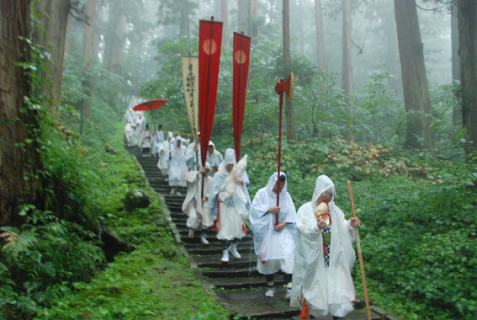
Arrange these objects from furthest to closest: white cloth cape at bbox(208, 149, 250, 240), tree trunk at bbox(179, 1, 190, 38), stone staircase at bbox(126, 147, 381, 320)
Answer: tree trunk at bbox(179, 1, 190, 38) < white cloth cape at bbox(208, 149, 250, 240) < stone staircase at bbox(126, 147, 381, 320)

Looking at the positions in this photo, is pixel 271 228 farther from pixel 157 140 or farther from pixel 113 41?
pixel 113 41

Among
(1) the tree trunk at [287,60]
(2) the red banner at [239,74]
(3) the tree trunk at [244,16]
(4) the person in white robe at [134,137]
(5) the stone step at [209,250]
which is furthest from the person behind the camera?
(4) the person in white robe at [134,137]

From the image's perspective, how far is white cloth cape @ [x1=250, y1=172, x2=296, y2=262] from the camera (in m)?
5.82

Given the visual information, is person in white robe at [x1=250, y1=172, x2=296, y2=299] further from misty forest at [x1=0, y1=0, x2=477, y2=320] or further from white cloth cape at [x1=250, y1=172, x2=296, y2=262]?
misty forest at [x1=0, y1=0, x2=477, y2=320]

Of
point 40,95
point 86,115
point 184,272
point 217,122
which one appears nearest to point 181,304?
point 184,272

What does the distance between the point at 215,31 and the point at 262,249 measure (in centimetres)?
460

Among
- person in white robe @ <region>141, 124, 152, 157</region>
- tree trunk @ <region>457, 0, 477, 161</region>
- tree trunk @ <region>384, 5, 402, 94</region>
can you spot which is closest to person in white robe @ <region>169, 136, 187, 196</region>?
person in white robe @ <region>141, 124, 152, 157</region>

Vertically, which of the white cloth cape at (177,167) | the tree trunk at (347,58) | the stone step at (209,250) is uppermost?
the tree trunk at (347,58)

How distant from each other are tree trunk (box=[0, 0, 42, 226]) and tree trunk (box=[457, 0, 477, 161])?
8.08 metres

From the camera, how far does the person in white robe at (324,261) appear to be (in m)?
4.33

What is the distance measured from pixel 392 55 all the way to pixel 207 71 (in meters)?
28.1

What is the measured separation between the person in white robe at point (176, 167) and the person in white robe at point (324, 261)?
25.2ft

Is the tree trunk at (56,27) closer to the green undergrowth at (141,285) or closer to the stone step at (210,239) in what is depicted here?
the green undergrowth at (141,285)

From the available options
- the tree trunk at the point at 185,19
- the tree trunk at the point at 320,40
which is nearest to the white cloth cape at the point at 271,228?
the tree trunk at the point at 320,40
